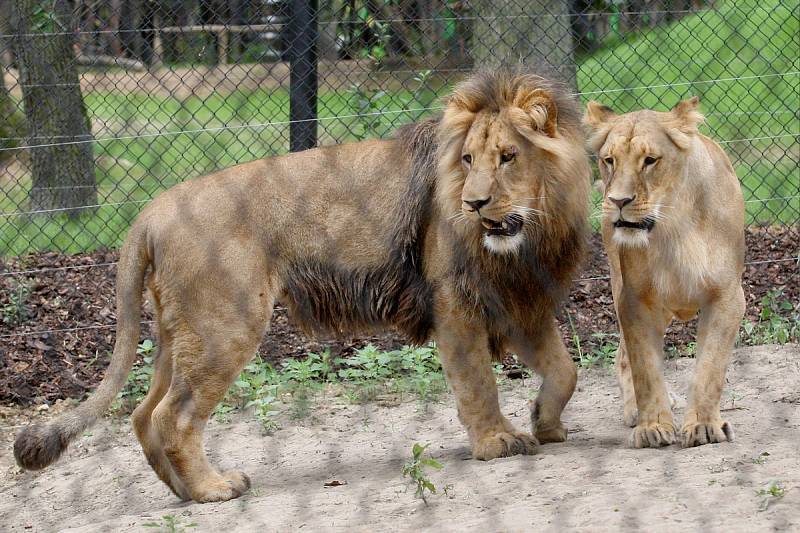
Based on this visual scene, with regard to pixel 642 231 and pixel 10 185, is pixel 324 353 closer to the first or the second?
pixel 642 231

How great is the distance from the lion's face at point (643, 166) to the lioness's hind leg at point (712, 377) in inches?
13.5

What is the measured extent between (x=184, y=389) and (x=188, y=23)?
150 inches

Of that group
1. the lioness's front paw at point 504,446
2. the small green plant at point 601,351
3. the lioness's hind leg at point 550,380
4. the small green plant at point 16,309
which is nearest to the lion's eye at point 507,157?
A: the lioness's hind leg at point 550,380

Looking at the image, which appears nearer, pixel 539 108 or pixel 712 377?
pixel 712 377

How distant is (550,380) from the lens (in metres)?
3.77

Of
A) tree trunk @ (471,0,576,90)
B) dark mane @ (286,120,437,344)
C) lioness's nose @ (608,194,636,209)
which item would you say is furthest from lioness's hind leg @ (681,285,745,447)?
tree trunk @ (471,0,576,90)

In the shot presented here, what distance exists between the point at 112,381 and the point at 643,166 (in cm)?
193

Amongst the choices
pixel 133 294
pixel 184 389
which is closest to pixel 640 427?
pixel 184 389

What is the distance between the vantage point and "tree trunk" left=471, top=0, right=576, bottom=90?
20.8 ft

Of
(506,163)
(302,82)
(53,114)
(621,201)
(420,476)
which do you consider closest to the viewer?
(420,476)

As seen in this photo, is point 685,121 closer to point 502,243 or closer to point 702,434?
point 502,243

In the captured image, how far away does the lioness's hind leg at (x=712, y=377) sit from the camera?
335 centimetres

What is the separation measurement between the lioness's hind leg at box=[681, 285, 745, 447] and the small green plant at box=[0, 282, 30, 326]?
3810 mm

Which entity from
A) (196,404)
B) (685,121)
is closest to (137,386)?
(196,404)
